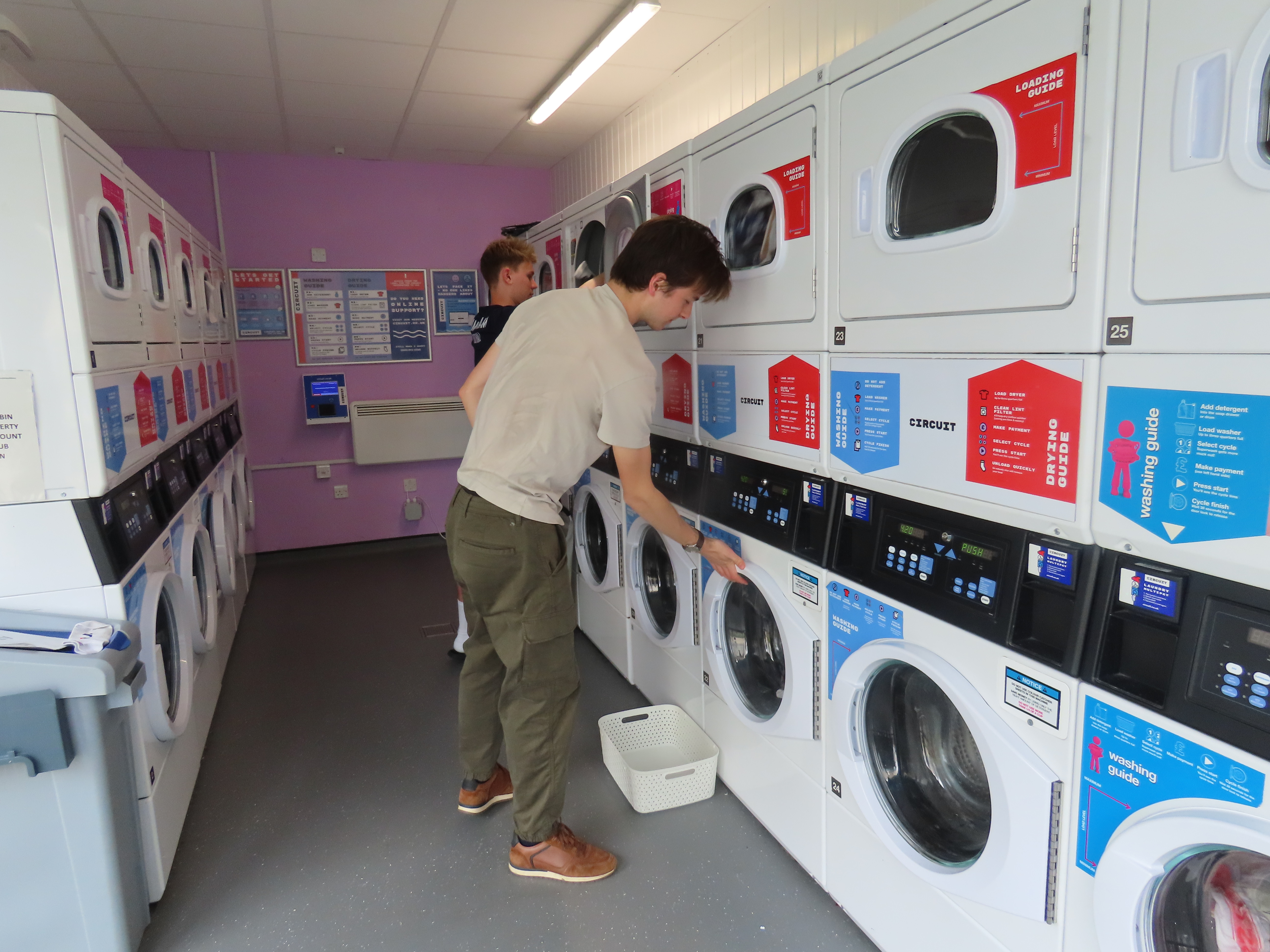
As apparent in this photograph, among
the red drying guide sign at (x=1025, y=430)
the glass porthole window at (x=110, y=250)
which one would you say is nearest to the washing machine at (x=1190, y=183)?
the red drying guide sign at (x=1025, y=430)

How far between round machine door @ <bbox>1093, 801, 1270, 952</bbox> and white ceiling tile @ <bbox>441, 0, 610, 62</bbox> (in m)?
3.03

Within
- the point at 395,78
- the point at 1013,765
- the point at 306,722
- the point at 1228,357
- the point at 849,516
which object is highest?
the point at 395,78

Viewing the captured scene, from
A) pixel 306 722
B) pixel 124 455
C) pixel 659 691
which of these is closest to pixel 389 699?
pixel 306 722

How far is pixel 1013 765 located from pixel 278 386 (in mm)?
4930

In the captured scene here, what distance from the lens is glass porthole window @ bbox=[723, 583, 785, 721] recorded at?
86.0 inches

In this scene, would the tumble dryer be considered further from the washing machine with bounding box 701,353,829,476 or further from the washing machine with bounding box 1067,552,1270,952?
the washing machine with bounding box 1067,552,1270,952

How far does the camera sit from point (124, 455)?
194cm

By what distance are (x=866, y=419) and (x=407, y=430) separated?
4.16 m

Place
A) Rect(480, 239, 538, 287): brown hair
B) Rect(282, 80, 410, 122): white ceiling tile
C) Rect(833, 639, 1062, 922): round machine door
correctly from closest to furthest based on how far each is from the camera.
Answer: Rect(833, 639, 1062, 922): round machine door → Rect(480, 239, 538, 287): brown hair → Rect(282, 80, 410, 122): white ceiling tile

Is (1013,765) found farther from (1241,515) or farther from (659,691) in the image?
(659,691)

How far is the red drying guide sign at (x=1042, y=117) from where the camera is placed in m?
1.13

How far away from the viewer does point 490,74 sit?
358 cm

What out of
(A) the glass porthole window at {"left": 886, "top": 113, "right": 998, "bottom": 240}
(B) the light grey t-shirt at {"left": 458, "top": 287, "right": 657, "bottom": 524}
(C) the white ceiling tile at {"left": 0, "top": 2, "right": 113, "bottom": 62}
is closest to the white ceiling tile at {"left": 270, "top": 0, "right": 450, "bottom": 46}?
(C) the white ceiling tile at {"left": 0, "top": 2, "right": 113, "bottom": 62}

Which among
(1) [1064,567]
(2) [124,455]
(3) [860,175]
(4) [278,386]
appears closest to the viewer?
(1) [1064,567]
